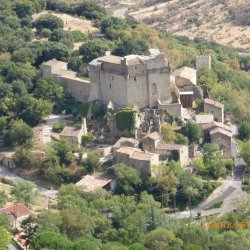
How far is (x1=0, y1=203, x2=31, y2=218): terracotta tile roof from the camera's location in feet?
179

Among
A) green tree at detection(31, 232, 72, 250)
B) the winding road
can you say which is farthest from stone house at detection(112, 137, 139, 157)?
green tree at detection(31, 232, 72, 250)

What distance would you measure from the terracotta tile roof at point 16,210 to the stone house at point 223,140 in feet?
49.9

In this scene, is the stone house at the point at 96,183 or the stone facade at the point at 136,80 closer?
the stone house at the point at 96,183

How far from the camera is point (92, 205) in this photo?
186ft

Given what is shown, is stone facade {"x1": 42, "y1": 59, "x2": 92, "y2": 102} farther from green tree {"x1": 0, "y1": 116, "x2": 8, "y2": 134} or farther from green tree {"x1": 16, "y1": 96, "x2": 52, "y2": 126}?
green tree {"x1": 0, "y1": 116, "x2": 8, "y2": 134}

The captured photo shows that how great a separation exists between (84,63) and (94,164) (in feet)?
44.5

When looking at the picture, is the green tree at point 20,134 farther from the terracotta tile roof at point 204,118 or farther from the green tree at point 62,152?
the terracotta tile roof at point 204,118

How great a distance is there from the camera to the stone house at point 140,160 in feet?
198

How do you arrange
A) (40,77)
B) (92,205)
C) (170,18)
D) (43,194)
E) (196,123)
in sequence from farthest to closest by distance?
(170,18) → (40,77) → (196,123) → (43,194) → (92,205)

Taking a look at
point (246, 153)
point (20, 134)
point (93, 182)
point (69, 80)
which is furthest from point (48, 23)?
point (246, 153)

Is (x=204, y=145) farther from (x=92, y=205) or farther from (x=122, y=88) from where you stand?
(x=92, y=205)

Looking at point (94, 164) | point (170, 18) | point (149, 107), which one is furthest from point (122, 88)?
point (170, 18)

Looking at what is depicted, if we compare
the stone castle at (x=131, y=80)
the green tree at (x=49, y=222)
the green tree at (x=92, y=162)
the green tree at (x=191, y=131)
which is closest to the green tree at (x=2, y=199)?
the green tree at (x=49, y=222)

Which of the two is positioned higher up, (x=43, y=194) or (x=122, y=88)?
(x=122, y=88)
